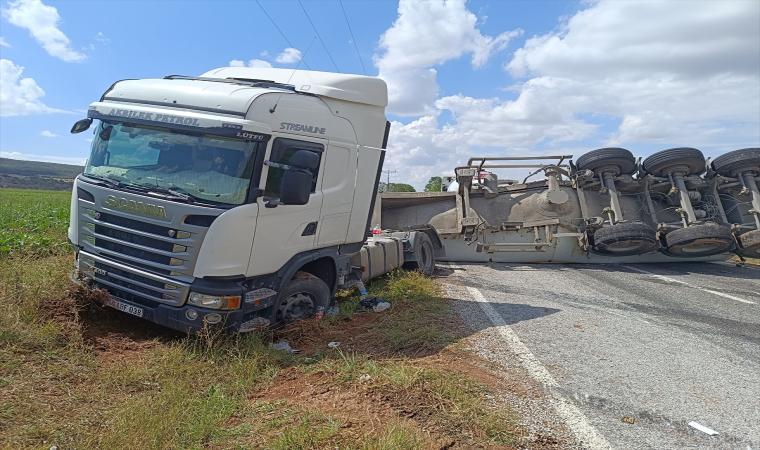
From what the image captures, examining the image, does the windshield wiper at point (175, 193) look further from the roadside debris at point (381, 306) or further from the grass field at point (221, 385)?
the roadside debris at point (381, 306)

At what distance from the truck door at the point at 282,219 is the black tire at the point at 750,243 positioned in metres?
9.32

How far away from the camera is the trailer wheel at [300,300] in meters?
4.96

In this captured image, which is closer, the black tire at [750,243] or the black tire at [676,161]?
the black tire at [750,243]

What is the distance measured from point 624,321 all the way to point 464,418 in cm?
371

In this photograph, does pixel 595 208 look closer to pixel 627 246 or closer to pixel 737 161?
pixel 627 246

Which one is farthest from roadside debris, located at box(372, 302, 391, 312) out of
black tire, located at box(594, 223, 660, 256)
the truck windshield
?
black tire, located at box(594, 223, 660, 256)

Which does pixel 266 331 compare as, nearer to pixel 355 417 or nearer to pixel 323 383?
pixel 323 383

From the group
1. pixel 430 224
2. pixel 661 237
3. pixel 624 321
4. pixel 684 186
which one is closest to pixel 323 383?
pixel 624 321

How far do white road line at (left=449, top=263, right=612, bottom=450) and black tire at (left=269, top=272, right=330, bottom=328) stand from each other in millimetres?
2050

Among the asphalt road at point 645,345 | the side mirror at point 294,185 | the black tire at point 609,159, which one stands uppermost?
the black tire at point 609,159

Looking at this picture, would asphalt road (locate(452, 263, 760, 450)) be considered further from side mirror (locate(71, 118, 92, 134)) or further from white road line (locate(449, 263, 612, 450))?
side mirror (locate(71, 118, 92, 134))

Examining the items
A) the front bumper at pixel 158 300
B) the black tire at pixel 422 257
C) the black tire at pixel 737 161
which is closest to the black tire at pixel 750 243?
the black tire at pixel 737 161

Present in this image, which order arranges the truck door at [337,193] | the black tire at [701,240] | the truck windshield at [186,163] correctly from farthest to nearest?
the black tire at [701,240], the truck door at [337,193], the truck windshield at [186,163]

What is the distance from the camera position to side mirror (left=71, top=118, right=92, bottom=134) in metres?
4.97
